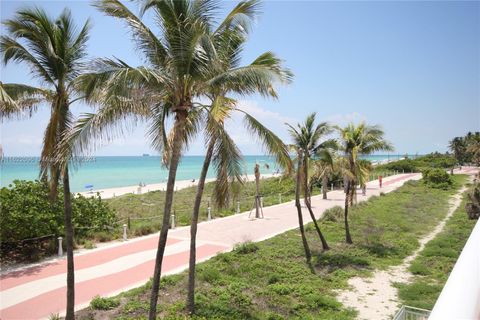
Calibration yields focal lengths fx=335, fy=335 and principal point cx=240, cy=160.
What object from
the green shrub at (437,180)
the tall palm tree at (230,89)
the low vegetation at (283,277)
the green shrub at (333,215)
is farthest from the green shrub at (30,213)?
the green shrub at (437,180)

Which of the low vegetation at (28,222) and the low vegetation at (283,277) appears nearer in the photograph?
the low vegetation at (283,277)

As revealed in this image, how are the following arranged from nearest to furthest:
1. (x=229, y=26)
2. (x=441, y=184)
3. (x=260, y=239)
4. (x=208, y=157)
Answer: (x=229, y=26) → (x=208, y=157) → (x=260, y=239) → (x=441, y=184)

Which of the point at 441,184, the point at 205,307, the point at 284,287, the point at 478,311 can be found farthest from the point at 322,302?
the point at 441,184

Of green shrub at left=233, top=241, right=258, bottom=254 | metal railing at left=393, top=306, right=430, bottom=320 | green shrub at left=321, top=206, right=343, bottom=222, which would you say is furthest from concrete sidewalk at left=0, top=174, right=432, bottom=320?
metal railing at left=393, top=306, right=430, bottom=320

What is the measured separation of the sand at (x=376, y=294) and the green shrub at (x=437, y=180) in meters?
32.1

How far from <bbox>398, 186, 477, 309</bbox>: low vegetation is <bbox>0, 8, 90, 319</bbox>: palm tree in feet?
28.6

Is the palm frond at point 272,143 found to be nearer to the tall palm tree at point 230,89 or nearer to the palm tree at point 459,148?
the tall palm tree at point 230,89

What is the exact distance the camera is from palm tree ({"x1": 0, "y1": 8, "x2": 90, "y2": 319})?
6.47 m

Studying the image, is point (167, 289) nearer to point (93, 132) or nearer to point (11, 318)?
point (11, 318)

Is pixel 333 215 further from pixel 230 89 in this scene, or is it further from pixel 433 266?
pixel 230 89

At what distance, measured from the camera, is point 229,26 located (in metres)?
7.14

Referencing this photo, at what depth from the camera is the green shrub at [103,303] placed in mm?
8438

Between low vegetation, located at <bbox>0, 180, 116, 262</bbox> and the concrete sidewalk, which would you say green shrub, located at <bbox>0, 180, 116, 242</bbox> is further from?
the concrete sidewalk

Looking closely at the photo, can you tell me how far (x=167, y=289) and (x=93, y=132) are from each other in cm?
580
